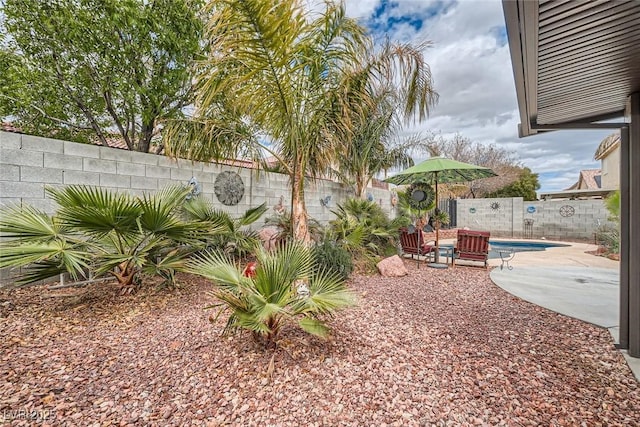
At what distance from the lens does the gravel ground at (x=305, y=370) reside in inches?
74.2

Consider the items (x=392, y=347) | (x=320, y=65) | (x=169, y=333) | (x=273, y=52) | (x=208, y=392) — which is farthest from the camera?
(x=320, y=65)

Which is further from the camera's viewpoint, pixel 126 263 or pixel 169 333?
pixel 126 263

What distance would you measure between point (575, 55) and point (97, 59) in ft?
25.8

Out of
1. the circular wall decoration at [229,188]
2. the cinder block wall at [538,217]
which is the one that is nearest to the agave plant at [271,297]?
the circular wall decoration at [229,188]

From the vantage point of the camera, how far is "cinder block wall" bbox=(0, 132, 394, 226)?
12.4 feet

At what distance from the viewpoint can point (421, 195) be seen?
24.6 ft

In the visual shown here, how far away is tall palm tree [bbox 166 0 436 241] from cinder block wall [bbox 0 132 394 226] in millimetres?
621

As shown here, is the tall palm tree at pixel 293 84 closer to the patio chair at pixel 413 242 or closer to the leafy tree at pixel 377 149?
the leafy tree at pixel 377 149

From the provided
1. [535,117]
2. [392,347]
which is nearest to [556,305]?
[535,117]

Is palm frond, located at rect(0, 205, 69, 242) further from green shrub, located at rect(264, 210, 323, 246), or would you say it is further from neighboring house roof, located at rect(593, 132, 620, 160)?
neighboring house roof, located at rect(593, 132, 620, 160)

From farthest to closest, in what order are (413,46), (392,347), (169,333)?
(413,46)
(169,333)
(392,347)

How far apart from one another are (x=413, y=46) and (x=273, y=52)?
2546 millimetres

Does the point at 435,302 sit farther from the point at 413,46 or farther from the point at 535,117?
the point at 413,46

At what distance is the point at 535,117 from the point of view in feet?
10.7
